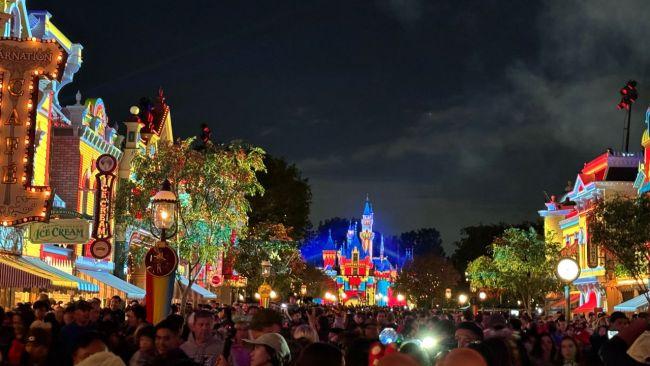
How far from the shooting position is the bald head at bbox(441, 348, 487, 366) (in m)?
4.67

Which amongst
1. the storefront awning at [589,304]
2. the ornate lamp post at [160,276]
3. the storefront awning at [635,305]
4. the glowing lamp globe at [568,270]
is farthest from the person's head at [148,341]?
the storefront awning at [589,304]

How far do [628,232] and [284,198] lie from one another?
32.0 m

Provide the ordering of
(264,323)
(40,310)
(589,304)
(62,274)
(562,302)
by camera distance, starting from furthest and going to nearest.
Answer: (562,302) → (589,304) → (62,274) → (40,310) → (264,323)

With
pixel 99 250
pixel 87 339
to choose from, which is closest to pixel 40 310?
pixel 87 339

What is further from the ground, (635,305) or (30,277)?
(30,277)

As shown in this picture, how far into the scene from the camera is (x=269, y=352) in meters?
6.47

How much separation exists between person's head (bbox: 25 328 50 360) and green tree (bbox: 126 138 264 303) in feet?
75.0

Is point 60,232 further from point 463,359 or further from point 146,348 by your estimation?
point 463,359

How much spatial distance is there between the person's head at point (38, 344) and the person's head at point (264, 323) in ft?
9.88

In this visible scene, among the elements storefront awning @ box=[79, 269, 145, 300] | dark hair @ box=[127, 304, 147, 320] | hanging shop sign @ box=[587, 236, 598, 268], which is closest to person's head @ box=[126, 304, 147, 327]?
dark hair @ box=[127, 304, 147, 320]

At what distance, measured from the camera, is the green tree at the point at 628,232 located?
4134cm

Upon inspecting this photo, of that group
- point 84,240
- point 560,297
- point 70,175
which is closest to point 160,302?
point 84,240

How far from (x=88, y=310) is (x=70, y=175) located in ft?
77.1

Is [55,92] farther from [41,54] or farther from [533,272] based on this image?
[533,272]
